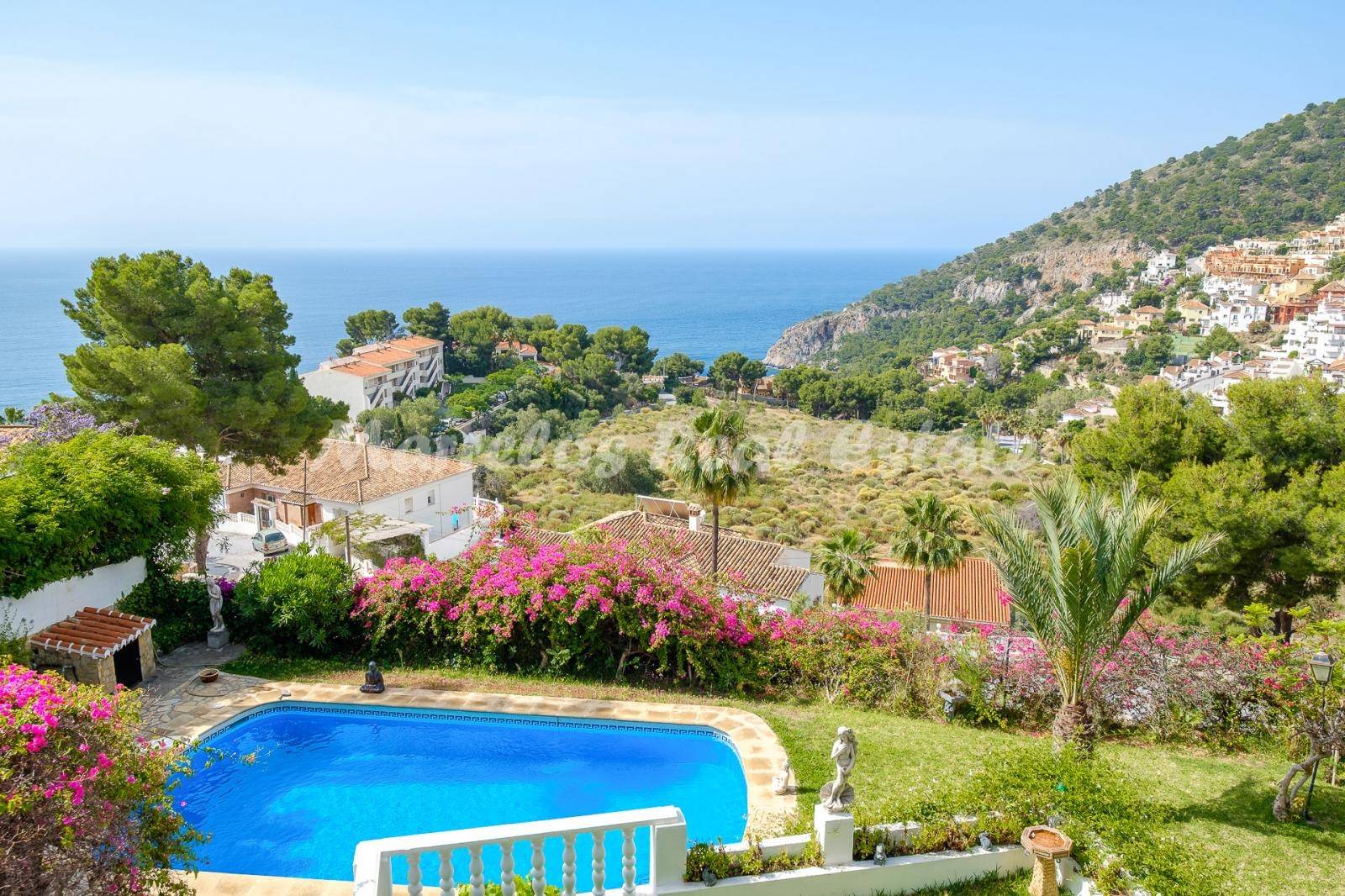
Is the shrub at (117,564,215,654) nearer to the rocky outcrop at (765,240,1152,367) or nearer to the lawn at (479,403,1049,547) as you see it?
the lawn at (479,403,1049,547)

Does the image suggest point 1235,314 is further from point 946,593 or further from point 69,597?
point 69,597

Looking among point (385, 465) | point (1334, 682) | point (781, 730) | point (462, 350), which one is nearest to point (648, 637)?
point (781, 730)

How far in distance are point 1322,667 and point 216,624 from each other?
45.9 ft

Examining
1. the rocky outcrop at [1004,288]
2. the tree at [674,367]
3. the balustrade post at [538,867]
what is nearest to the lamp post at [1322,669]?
the balustrade post at [538,867]

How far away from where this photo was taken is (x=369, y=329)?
7406cm

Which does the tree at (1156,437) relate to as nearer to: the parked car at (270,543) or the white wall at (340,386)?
the parked car at (270,543)

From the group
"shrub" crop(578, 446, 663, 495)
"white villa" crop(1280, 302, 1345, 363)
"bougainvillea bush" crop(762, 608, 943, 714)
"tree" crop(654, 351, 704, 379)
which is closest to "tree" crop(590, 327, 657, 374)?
"tree" crop(654, 351, 704, 379)

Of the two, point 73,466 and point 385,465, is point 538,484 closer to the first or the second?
point 385,465

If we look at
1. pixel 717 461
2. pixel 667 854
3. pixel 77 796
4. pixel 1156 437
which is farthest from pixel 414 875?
pixel 717 461

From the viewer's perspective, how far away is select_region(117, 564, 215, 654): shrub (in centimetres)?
1285

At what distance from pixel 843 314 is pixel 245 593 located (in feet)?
455

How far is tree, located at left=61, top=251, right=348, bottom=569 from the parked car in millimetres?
2328

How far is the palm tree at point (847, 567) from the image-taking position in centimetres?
1845

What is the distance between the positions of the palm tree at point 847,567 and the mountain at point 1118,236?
294 ft
